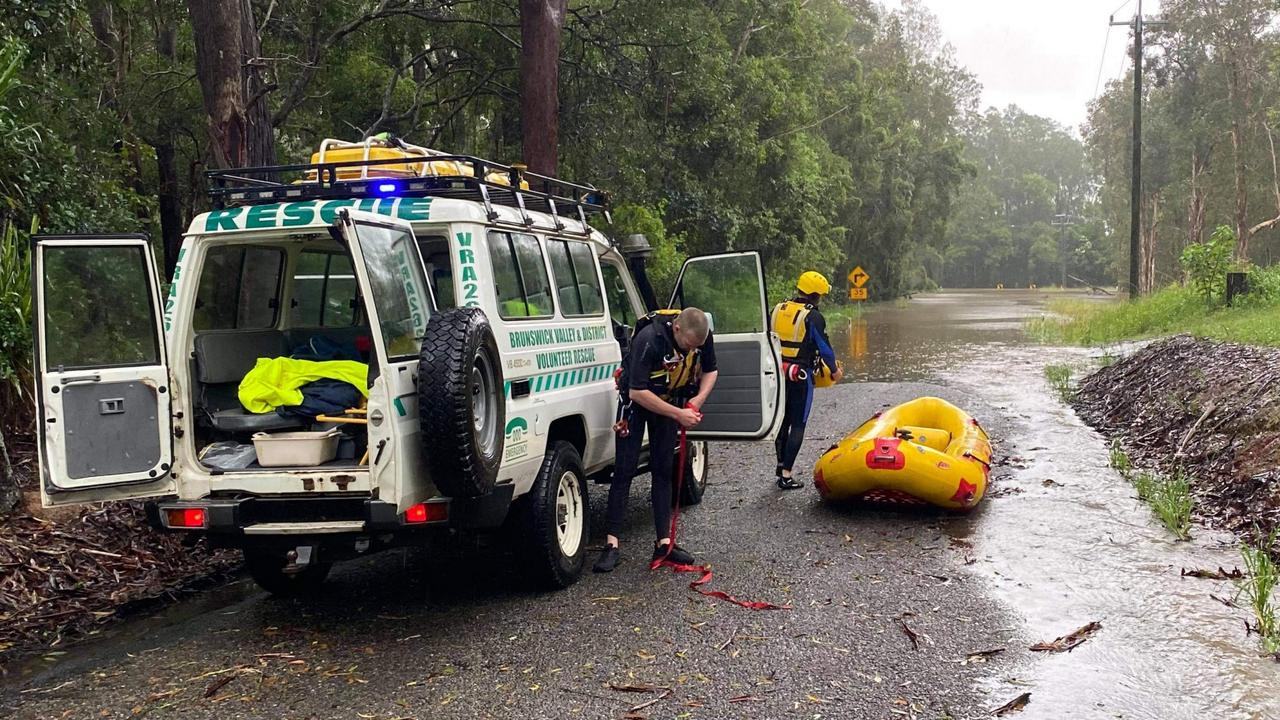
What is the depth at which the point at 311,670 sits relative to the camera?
16.2 ft

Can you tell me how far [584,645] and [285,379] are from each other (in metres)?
2.16

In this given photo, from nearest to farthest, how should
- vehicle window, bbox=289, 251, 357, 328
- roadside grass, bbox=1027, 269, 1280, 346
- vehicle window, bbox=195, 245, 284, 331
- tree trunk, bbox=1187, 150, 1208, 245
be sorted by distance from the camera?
vehicle window, bbox=195, 245, 284, 331 < vehicle window, bbox=289, 251, 357, 328 < roadside grass, bbox=1027, 269, 1280, 346 < tree trunk, bbox=1187, 150, 1208, 245

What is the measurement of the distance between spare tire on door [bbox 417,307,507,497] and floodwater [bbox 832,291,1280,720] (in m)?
2.61

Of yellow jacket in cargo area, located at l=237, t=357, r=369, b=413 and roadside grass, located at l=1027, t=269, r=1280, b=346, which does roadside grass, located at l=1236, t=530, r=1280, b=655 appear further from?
roadside grass, located at l=1027, t=269, r=1280, b=346

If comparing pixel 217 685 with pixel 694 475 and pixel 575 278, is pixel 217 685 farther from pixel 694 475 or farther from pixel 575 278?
pixel 694 475

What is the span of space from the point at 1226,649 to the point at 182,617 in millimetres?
5709

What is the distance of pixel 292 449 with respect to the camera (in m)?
5.11

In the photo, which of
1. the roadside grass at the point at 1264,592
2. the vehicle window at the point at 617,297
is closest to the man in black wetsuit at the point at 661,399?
the vehicle window at the point at 617,297

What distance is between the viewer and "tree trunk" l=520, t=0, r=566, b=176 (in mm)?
13414

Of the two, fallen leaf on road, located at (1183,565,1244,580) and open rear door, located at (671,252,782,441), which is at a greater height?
open rear door, located at (671,252,782,441)

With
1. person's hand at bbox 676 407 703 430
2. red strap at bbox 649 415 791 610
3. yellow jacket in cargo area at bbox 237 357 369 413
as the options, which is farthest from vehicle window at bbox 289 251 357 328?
red strap at bbox 649 415 791 610

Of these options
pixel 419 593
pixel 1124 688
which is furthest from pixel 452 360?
pixel 1124 688

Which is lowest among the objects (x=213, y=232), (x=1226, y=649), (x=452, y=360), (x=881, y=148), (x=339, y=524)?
(x=1226, y=649)

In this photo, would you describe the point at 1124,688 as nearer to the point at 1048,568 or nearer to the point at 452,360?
the point at 1048,568
